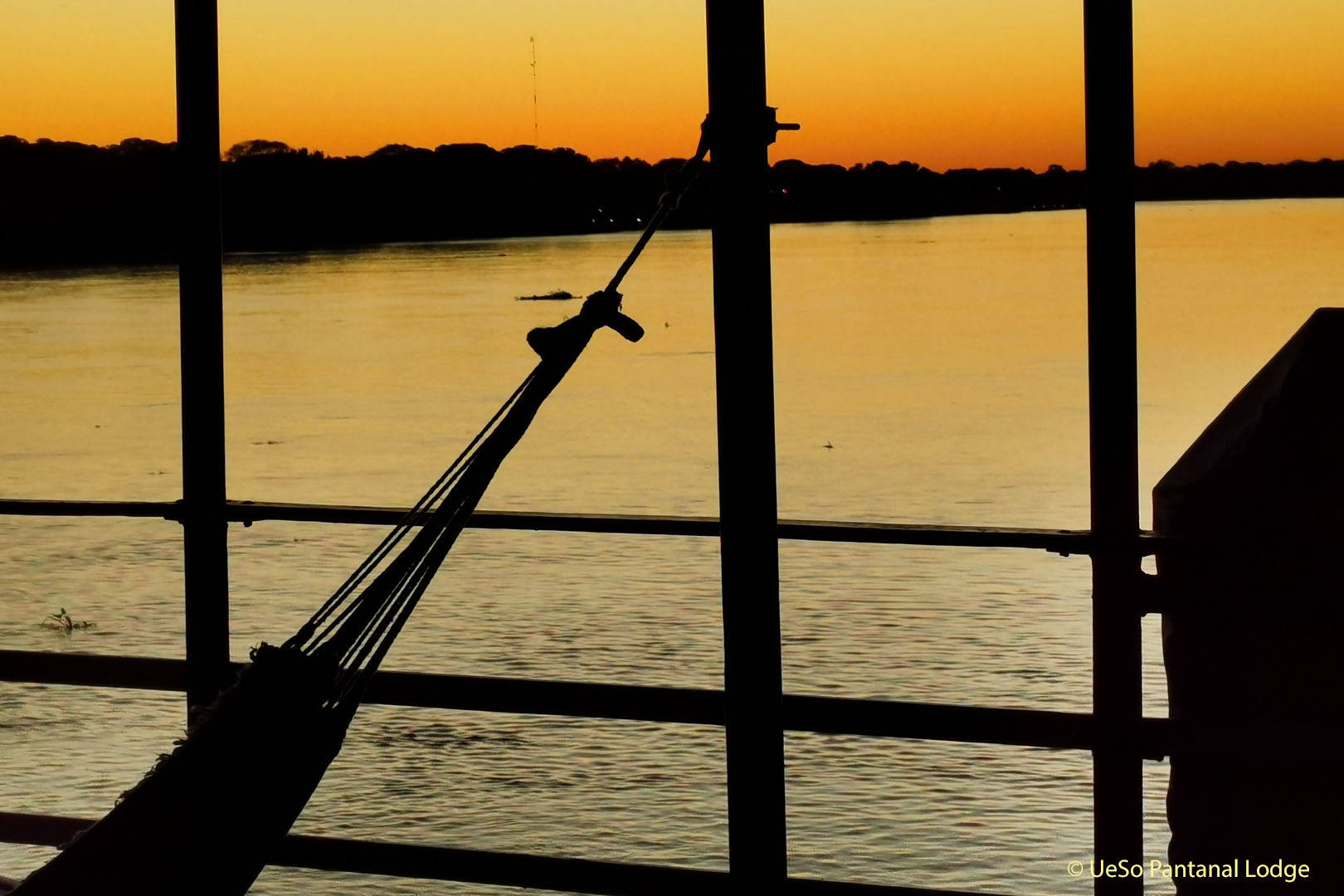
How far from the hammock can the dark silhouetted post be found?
89cm

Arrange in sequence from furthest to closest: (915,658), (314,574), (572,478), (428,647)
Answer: (572,478), (314,574), (428,647), (915,658)

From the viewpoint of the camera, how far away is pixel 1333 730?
2178 mm

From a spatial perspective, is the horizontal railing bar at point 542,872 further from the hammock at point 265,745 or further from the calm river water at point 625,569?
the calm river water at point 625,569

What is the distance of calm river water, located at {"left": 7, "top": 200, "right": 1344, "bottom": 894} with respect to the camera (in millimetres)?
16531

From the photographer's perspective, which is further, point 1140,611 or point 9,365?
point 9,365

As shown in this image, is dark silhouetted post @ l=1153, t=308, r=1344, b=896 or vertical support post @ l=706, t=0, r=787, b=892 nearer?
dark silhouetted post @ l=1153, t=308, r=1344, b=896

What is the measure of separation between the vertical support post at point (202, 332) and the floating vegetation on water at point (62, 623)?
2415 cm

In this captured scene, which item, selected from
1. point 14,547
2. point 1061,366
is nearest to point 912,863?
point 14,547

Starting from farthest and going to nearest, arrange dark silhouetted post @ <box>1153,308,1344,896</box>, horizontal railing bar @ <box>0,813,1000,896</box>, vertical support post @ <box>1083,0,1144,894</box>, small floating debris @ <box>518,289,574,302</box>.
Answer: small floating debris @ <box>518,289,574,302</box>
horizontal railing bar @ <box>0,813,1000,896</box>
vertical support post @ <box>1083,0,1144,894</box>
dark silhouetted post @ <box>1153,308,1344,896</box>

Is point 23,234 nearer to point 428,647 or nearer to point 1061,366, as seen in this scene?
point 1061,366

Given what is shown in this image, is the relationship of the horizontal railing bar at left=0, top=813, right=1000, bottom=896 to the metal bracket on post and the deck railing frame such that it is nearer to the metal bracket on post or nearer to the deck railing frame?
the deck railing frame

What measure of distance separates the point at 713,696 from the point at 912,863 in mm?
12500

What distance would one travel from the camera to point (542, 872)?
269 centimetres

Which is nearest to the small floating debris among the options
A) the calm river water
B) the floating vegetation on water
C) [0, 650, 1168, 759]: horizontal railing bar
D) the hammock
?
the calm river water
